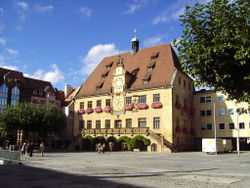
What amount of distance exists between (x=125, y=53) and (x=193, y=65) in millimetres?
50145

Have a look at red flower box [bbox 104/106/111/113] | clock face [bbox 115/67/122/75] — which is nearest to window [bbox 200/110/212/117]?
clock face [bbox 115/67/122/75]

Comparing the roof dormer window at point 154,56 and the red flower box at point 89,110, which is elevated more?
the roof dormer window at point 154,56

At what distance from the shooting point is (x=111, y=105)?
Answer: 54.6 metres

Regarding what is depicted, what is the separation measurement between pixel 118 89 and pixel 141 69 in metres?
5.96

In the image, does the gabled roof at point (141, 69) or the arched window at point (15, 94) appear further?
the arched window at point (15, 94)

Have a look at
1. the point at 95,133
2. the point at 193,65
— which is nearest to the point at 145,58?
the point at 95,133

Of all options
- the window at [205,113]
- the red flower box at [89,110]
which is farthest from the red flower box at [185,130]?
the red flower box at [89,110]

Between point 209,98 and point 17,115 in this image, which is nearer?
point 17,115

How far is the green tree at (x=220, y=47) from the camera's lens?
10638 millimetres

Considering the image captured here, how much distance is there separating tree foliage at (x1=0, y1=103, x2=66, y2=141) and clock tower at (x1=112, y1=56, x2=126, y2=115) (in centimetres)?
1149

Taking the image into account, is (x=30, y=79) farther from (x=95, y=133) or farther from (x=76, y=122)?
(x=95, y=133)

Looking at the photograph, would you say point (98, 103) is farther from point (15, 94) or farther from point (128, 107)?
point (15, 94)

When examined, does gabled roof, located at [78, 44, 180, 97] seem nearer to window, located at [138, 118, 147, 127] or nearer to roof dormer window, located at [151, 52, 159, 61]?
roof dormer window, located at [151, 52, 159, 61]

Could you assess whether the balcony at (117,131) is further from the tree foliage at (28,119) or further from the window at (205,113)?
the window at (205,113)
